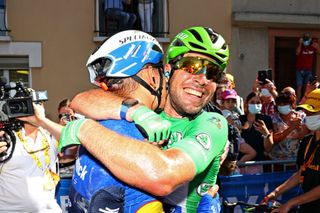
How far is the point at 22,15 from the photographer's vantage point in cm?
905

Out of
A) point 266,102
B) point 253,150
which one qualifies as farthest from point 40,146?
point 266,102

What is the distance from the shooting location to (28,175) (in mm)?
3510

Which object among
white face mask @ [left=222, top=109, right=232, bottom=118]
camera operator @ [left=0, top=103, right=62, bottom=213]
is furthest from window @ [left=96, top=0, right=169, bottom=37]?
camera operator @ [left=0, top=103, right=62, bottom=213]

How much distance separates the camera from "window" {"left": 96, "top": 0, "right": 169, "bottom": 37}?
974cm

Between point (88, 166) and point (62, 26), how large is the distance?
26.2 feet

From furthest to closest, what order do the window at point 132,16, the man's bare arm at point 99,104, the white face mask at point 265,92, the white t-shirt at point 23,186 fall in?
the window at point 132,16
the white face mask at point 265,92
the white t-shirt at point 23,186
the man's bare arm at point 99,104

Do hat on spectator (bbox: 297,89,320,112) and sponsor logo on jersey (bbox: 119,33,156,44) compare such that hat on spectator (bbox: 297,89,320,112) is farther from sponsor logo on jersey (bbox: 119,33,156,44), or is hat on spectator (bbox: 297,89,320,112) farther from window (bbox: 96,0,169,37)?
window (bbox: 96,0,169,37)

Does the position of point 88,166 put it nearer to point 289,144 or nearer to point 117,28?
point 289,144

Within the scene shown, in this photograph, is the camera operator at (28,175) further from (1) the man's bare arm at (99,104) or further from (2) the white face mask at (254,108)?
(2) the white face mask at (254,108)

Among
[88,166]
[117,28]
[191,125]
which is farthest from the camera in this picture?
[117,28]

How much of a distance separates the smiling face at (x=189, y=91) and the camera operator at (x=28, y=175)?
1.73m

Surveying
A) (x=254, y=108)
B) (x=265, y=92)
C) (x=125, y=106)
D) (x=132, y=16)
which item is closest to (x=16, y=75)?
(x=132, y=16)

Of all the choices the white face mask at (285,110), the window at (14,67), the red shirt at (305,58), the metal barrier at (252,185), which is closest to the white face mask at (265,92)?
the white face mask at (285,110)

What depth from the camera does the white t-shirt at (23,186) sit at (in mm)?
3459
